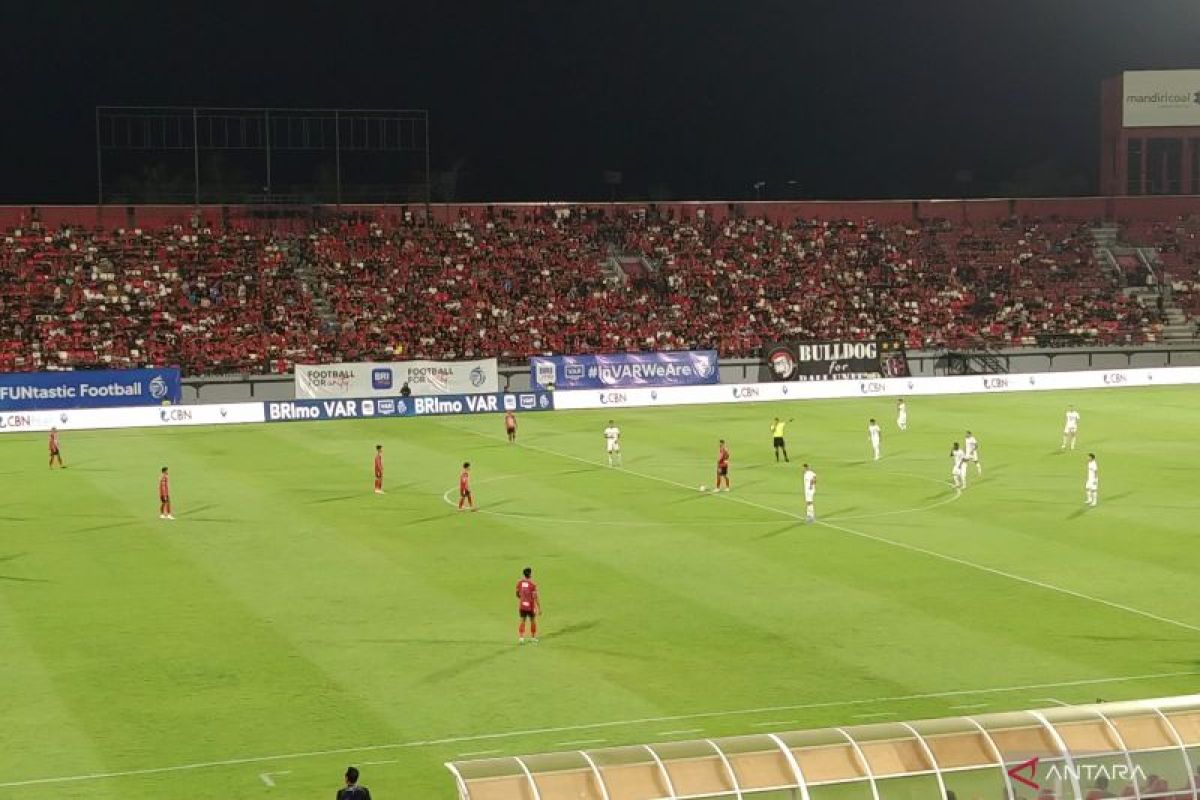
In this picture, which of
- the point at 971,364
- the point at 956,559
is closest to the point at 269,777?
the point at 956,559

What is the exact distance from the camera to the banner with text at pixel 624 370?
72.1 metres

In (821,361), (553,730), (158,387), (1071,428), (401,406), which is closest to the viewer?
(553,730)

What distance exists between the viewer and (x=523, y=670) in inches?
986

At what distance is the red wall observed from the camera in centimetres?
7988

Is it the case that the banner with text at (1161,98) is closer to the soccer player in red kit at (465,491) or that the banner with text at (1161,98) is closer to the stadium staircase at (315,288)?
→ the stadium staircase at (315,288)

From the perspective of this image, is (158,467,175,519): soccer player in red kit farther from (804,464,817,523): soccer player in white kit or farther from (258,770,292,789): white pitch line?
(258,770,292,789): white pitch line

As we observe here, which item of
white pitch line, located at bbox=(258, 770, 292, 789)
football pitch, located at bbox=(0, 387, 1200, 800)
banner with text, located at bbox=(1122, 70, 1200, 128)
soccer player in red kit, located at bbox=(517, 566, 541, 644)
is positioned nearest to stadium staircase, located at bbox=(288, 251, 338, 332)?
football pitch, located at bbox=(0, 387, 1200, 800)

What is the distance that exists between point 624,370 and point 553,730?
169ft

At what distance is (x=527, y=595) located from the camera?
26.4 meters

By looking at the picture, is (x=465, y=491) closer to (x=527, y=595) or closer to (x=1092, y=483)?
(x=527, y=595)

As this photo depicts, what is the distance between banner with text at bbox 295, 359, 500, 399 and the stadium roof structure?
178 feet

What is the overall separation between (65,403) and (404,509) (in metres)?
29.1

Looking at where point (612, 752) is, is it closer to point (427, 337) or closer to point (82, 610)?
point (82, 610)

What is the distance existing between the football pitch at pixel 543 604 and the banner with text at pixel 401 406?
11462 mm
